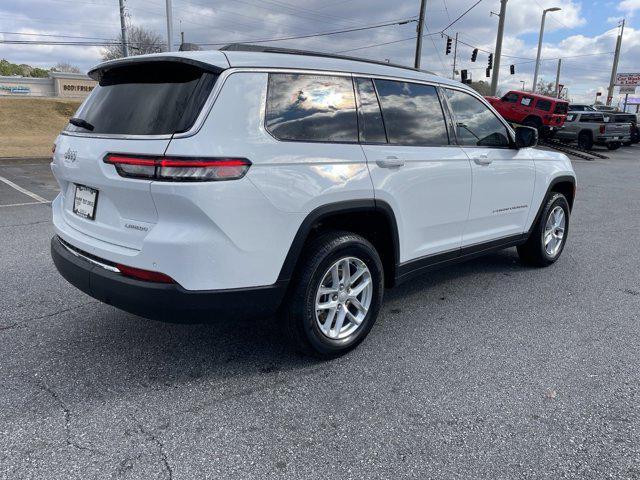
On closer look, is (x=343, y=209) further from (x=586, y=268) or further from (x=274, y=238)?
(x=586, y=268)

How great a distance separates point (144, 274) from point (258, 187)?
28.9 inches

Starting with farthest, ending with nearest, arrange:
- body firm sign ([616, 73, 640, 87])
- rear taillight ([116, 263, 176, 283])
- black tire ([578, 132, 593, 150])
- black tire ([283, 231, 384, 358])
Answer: body firm sign ([616, 73, 640, 87]), black tire ([578, 132, 593, 150]), black tire ([283, 231, 384, 358]), rear taillight ([116, 263, 176, 283])

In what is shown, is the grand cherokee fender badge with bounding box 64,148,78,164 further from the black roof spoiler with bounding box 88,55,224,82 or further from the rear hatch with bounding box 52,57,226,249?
the black roof spoiler with bounding box 88,55,224,82

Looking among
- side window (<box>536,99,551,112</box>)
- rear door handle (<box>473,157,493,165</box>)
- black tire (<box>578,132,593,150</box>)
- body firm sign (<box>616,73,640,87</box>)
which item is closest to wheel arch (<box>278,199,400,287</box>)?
rear door handle (<box>473,157,493,165</box>)

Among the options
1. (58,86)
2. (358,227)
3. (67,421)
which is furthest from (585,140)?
(58,86)

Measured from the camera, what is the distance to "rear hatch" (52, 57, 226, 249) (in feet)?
8.59

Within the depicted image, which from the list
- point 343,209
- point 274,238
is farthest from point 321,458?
point 343,209

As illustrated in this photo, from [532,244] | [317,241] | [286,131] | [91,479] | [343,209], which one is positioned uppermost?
[286,131]

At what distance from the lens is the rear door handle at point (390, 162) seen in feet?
10.9

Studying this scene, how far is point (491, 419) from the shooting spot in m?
2.69

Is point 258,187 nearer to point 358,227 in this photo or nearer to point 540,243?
point 358,227

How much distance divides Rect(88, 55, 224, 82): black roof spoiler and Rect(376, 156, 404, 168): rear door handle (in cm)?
117

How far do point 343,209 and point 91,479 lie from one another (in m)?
1.85

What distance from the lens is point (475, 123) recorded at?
170 inches
